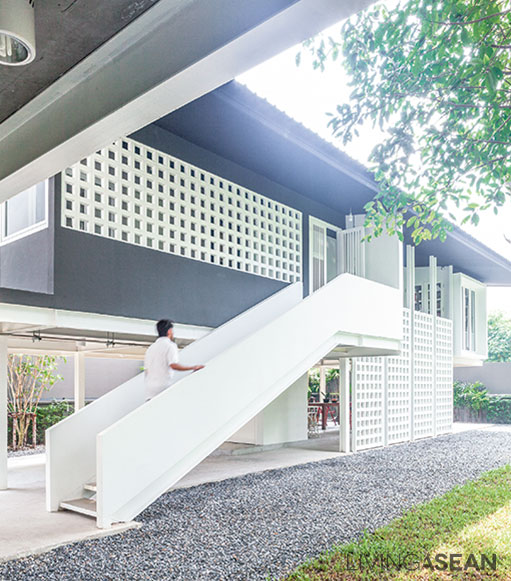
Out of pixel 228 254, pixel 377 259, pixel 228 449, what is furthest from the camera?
pixel 377 259

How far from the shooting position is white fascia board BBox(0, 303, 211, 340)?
636cm

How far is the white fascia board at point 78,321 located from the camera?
20.9ft

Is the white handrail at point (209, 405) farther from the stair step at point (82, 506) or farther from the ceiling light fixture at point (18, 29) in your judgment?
the ceiling light fixture at point (18, 29)

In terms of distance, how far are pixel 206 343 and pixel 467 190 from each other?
4.16 metres

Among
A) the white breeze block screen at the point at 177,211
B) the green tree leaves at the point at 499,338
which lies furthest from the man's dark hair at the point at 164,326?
the green tree leaves at the point at 499,338

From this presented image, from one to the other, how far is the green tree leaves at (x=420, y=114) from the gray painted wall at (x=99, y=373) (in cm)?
1506

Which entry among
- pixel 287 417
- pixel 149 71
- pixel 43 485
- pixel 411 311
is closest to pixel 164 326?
pixel 43 485

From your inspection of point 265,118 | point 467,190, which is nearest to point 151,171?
point 265,118

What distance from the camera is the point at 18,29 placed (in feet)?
7.72

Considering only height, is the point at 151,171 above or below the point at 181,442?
above

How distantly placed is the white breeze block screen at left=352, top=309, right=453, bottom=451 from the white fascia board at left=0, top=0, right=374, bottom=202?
9.46m

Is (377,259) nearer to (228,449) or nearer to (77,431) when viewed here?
(228,449)

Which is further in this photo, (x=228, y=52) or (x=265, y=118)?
(x=265, y=118)

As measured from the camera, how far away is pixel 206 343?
827 centimetres
